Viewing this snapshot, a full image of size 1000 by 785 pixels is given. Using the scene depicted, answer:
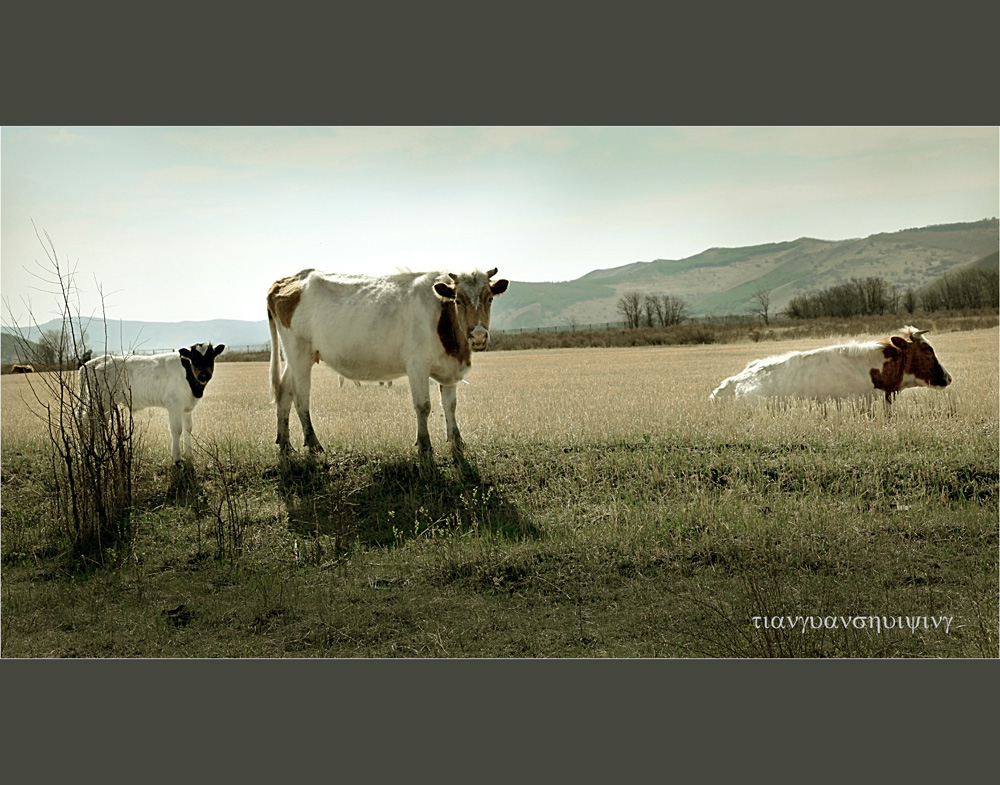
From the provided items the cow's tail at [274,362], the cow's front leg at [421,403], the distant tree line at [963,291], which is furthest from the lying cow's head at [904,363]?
the cow's tail at [274,362]

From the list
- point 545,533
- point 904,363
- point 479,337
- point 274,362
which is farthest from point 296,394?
point 904,363

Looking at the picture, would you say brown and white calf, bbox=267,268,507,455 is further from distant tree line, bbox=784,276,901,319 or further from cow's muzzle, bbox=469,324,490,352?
distant tree line, bbox=784,276,901,319

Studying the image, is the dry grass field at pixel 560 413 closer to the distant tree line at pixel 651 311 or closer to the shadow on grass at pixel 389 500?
the shadow on grass at pixel 389 500

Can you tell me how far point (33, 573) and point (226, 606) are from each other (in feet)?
7.37

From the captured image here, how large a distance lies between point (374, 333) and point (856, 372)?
6.77m

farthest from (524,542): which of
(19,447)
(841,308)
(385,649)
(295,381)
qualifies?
(841,308)

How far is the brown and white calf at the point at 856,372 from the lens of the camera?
10.5 meters

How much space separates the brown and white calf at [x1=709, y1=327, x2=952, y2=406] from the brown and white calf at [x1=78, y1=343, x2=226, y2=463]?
709 centimetres

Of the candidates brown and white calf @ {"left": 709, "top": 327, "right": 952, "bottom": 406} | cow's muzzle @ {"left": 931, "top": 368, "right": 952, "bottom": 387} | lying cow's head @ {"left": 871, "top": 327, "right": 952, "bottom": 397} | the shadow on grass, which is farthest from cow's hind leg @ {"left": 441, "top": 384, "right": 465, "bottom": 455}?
cow's muzzle @ {"left": 931, "top": 368, "right": 952, "bottom": 387}

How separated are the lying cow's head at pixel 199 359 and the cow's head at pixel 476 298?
3059mm

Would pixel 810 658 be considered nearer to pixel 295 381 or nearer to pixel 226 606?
pixel 226 606

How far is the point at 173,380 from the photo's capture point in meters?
9.34

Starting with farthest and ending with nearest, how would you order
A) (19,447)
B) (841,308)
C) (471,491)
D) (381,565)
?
(841,308) < (19,447) < (471,491) < (381,565)

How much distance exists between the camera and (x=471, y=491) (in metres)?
8.30
